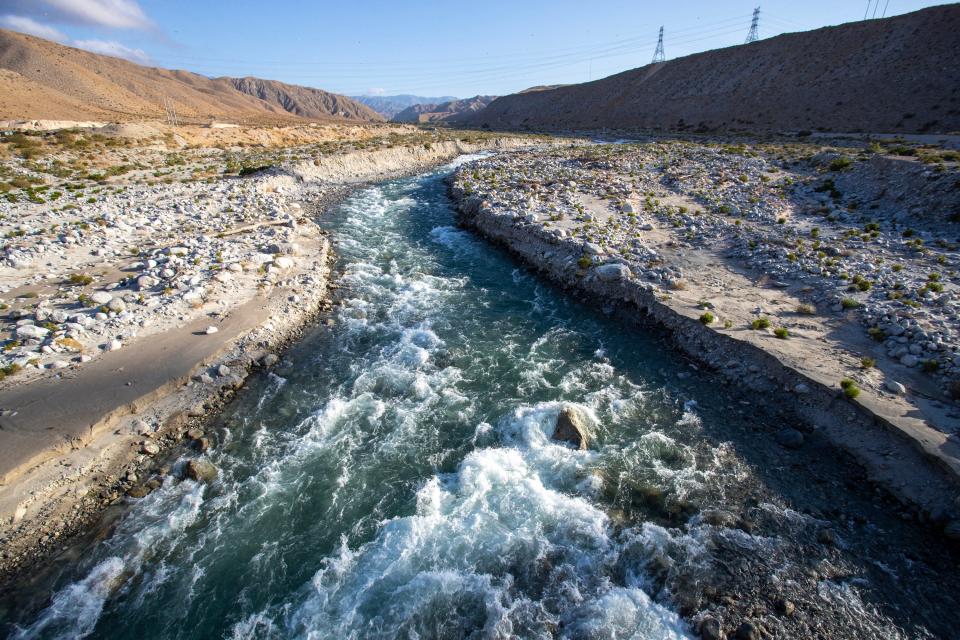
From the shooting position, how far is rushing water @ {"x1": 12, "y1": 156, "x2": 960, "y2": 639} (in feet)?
25.0

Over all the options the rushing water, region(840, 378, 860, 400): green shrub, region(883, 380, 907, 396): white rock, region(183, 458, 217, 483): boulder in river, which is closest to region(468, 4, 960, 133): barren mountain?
region(883, 380, 907, 396): white rock

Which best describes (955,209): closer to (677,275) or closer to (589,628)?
(677,275)

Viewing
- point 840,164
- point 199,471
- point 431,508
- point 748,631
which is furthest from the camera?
point 840,164

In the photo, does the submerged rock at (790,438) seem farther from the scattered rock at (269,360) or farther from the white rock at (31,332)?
the white rock at (31,332)

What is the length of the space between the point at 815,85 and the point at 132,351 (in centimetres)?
8883

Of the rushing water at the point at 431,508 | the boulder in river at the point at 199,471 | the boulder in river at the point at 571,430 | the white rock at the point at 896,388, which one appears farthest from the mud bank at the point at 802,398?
the boulder in river at the point at 199,471

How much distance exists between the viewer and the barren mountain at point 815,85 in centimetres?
5209

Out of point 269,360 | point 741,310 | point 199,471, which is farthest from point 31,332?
point 741,310

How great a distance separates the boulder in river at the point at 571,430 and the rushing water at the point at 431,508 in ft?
1.04

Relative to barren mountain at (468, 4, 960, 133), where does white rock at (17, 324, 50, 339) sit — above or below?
below

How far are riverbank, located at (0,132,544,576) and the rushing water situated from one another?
1.04 metres

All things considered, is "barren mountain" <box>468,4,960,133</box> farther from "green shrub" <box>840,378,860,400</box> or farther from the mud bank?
"green shrub" <box>840,378,860,400</box>

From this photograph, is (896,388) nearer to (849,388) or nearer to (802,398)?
(849,388)

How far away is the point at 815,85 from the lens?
213 feet
